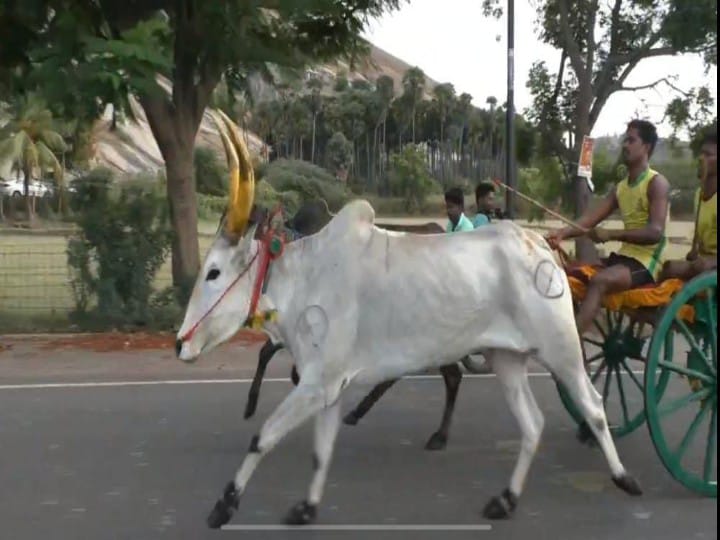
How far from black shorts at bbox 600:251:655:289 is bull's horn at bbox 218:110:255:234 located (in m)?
2.24

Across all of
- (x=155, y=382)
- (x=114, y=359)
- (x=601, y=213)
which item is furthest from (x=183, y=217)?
(x=601, y=213)

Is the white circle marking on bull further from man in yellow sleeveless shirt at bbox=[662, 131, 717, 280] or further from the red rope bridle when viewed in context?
the red rope bridle

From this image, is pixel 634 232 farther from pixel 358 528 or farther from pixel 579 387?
pixel 358 528

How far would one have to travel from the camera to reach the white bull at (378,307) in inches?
223

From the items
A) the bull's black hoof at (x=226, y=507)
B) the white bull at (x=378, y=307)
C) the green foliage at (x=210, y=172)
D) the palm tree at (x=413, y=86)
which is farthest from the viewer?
the palm tree at (x=413, y=86)

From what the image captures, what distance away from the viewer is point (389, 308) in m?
5.78

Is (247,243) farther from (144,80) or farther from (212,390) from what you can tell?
(144,80)

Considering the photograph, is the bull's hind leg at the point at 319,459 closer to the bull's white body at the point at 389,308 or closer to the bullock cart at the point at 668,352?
the bull's white body at the point at 389,308

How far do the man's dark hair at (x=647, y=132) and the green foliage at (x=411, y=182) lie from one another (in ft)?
146

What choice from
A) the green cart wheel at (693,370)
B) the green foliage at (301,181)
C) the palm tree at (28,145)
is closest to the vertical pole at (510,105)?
the green cart wheel at (693,370)

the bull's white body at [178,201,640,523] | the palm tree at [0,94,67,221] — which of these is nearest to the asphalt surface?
the bull's white body at [178,201,640,523]

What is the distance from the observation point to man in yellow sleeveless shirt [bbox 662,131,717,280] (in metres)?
6.47

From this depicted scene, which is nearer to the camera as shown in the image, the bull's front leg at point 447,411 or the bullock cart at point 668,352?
the bullock cart at point 668,352

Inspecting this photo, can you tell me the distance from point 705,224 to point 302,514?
113 inches
